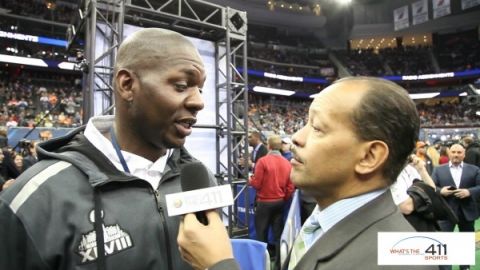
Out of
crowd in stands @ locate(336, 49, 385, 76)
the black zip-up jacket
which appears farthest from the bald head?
crowd in stands @ locate(336, 49, 385, 76)

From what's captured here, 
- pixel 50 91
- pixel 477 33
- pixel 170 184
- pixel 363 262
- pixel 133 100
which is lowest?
pixel 363 262

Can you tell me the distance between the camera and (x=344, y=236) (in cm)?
106

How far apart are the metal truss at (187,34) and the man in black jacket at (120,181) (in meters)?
4.00

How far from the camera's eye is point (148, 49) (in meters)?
1.28

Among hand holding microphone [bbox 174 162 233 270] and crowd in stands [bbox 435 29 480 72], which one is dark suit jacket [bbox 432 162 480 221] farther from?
crowd in stands [bbox 435 29 480 72]

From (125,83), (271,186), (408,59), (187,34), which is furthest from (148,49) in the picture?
(408,59)

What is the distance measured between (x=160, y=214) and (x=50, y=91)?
68.0 feet

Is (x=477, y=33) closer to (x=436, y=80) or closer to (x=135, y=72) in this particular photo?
(x=436, y=80)

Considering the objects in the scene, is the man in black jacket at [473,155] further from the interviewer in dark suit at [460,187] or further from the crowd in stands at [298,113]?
the crowd in stands at [298,113]

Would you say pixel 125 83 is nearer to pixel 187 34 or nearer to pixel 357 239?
pixel 357 239

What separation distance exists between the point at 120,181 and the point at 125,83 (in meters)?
0.34

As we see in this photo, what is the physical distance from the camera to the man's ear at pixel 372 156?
Result: 1.10 metres

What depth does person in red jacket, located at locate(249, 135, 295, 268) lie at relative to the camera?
5363mm

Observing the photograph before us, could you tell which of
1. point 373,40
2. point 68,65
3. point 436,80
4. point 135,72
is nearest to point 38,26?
point 68,65
